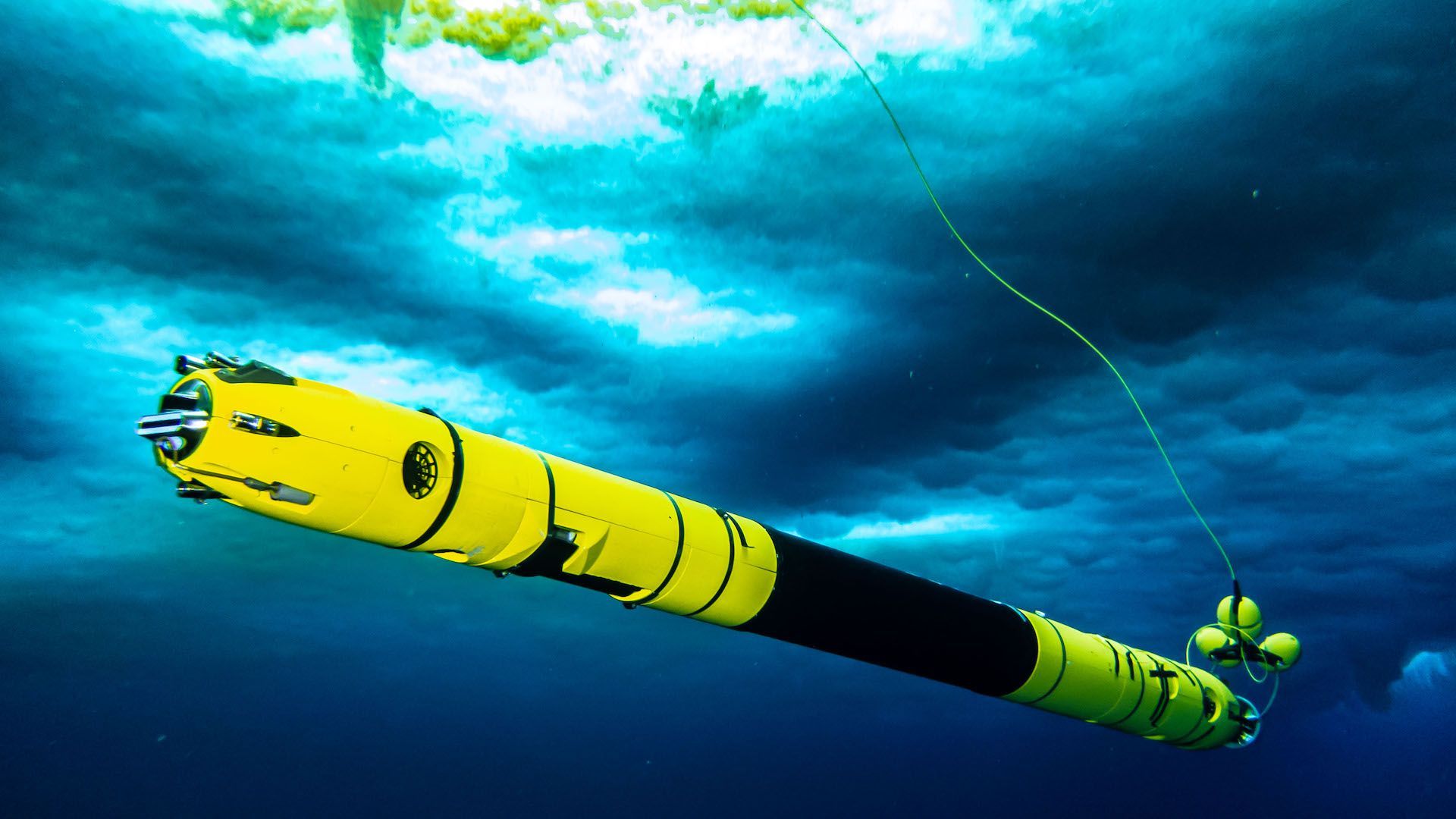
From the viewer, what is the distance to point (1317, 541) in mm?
27891

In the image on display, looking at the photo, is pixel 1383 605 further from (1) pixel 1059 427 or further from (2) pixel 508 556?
(2) pixel 508 556

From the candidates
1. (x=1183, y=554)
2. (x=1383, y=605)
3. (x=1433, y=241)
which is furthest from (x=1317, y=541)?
(x=1433, y=241)

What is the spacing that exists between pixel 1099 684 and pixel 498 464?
608 centimetres

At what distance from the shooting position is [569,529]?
4.42 meters

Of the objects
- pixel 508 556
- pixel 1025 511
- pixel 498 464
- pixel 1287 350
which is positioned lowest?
pixel 508 556

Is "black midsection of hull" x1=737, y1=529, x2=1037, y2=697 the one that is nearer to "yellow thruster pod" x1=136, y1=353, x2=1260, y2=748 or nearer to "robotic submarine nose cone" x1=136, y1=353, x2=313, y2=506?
"yellow thruster pod" x1=136, y1=353, x2=1260, y2=748

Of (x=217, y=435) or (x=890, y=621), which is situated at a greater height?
(x=890, y=621)

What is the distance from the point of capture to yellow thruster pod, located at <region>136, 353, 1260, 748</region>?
3.44 meters

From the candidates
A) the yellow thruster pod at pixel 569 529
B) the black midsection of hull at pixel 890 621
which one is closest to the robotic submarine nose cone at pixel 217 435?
the yellow thruster pod at pixel 569 529

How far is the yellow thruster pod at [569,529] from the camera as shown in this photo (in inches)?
135

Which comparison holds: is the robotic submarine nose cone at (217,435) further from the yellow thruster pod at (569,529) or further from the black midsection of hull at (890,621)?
the black midsection of hull at (890,621)

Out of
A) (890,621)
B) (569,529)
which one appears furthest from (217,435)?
(890,621)

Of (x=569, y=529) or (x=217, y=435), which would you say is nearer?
(x=217, y=435)

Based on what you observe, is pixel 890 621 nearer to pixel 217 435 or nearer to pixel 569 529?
pixel 569 529
